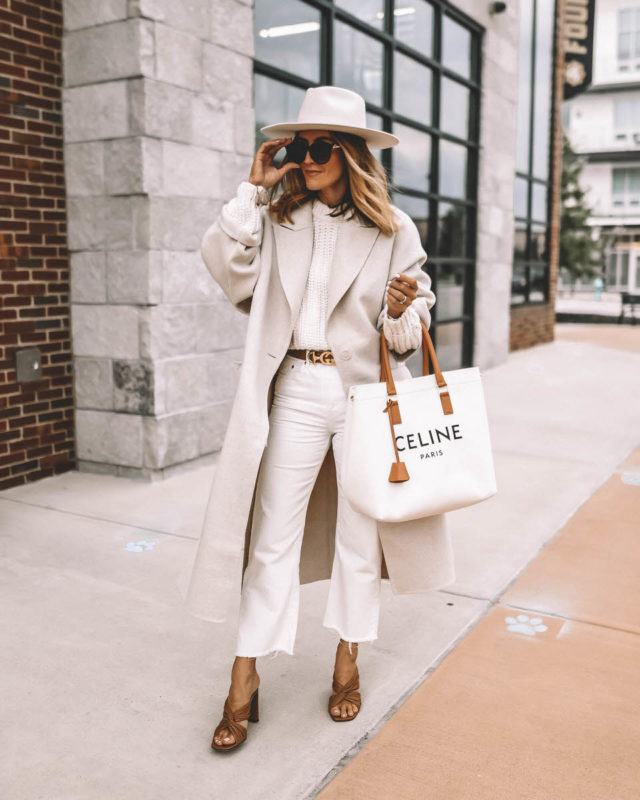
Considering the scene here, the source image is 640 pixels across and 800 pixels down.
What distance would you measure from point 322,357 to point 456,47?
888cm

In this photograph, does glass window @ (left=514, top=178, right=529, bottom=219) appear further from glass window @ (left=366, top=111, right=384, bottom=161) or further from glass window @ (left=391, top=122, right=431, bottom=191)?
glass window @ (left=366, top=111, right=384, bottom=161)

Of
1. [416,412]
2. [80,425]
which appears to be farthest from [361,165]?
[80,425]

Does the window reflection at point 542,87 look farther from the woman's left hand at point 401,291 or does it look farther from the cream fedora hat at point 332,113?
the woman's left hand at point 401,291

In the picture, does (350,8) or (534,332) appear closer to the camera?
(350,8)

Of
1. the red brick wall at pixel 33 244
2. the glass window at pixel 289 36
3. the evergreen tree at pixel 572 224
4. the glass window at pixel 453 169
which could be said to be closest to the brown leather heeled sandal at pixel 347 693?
the red brick wall at pixel 33 244

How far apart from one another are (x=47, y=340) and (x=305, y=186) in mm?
3312

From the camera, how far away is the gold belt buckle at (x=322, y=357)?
8.69 feet

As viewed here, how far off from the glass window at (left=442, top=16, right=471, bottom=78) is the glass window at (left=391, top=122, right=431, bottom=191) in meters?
1.10

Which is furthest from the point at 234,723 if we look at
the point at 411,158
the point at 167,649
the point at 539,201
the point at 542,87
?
the point at 542,87

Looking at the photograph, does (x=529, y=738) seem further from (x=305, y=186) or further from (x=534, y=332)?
(x=534, y=332)

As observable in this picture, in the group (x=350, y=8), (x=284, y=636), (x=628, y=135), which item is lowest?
(x=284, y=636)

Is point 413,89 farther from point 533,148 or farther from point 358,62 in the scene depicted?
point 533,148

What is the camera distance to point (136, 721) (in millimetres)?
2693

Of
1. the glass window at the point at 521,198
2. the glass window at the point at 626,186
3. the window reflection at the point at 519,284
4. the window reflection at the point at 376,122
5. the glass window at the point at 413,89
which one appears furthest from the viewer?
the glass window at the point at 626,186
